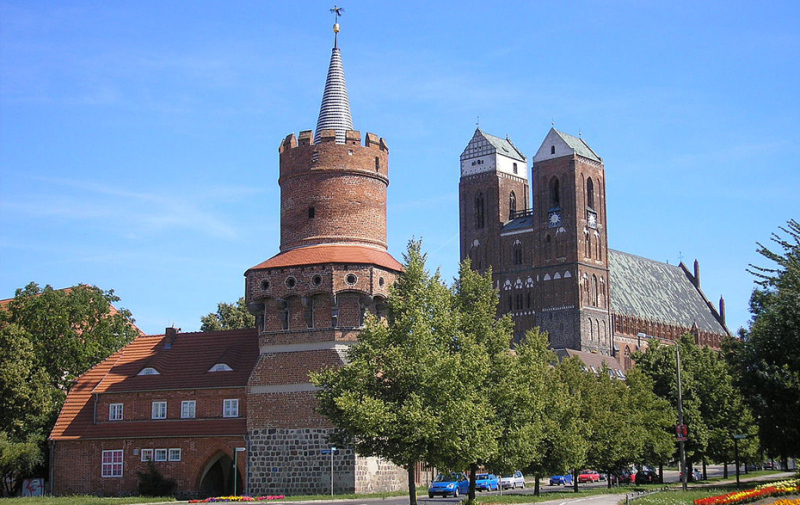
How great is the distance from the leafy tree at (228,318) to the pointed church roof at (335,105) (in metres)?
33.3

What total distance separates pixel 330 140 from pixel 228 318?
3950cm

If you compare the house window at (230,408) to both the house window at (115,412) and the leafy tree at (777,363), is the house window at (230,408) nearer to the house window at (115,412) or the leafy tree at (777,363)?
the house window at (115,412)

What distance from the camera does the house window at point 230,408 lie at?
5312 centimetres

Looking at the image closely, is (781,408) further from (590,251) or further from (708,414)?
(590,251)

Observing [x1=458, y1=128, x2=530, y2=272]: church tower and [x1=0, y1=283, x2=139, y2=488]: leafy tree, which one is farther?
[x1=458, y1=128, x2=530, y2=272]: church tower

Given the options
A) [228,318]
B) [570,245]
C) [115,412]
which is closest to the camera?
[115,412]

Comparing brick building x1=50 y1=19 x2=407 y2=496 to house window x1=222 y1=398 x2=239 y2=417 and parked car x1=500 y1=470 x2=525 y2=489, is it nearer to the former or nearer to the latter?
house window x1=222 y1=398 x2=239 y2=417

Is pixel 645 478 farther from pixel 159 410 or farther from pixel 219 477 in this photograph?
pixel 159 410

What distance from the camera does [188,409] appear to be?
5428cm

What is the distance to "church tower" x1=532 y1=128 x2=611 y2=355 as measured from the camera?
140125 mm

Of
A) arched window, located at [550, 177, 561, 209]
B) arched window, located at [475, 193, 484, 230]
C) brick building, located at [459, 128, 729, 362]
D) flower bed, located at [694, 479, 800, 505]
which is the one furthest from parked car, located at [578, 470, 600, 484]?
arched window, located at [475, 193, 484, 230]

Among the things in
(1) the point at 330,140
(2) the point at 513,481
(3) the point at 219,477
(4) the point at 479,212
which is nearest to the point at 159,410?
(3) the point at 219,477

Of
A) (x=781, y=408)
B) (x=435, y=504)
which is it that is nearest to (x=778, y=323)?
(x=781, y=408)

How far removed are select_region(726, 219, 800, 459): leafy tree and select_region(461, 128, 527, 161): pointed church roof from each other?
361ft
